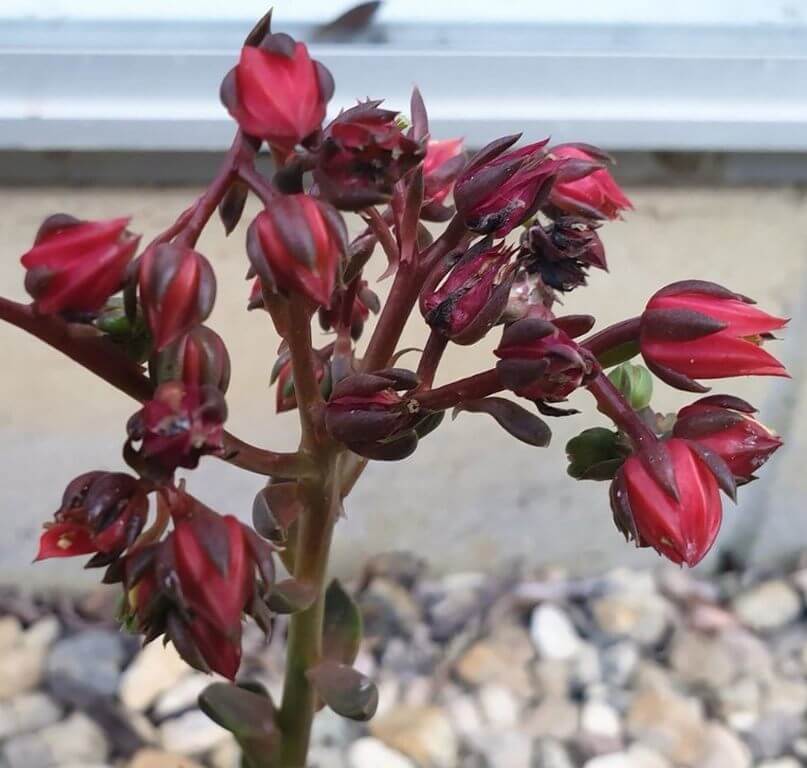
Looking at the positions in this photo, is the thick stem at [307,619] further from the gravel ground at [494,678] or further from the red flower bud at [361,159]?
the gravel ground at [494,678]

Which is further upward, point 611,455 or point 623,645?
point 611,455

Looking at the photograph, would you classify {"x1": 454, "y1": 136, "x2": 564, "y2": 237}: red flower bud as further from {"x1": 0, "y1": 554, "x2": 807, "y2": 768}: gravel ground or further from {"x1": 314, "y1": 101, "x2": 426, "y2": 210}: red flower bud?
{"x1": 0, "y1": 554, "x2": 807, "y2": 768}: gravel ground

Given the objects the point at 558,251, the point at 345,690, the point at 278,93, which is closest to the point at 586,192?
the point at 558,251

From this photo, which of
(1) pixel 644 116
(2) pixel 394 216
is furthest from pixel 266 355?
(2) pixel 394 216

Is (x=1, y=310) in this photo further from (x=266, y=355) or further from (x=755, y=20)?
(x=755, y=20)

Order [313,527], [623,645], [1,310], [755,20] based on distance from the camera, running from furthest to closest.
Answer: [623,645], [755,20], [313,527], [1,310]

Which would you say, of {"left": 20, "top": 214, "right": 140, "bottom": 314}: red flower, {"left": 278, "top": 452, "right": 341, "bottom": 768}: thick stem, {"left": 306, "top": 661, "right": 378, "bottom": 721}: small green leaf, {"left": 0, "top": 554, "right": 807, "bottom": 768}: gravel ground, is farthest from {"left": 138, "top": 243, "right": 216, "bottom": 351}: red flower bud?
{"left": 0, "top": 554, "right": 807, "bottom": 768}: gravel ground

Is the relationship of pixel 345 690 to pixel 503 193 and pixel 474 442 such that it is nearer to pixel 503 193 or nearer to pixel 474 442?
pixel 503 193
